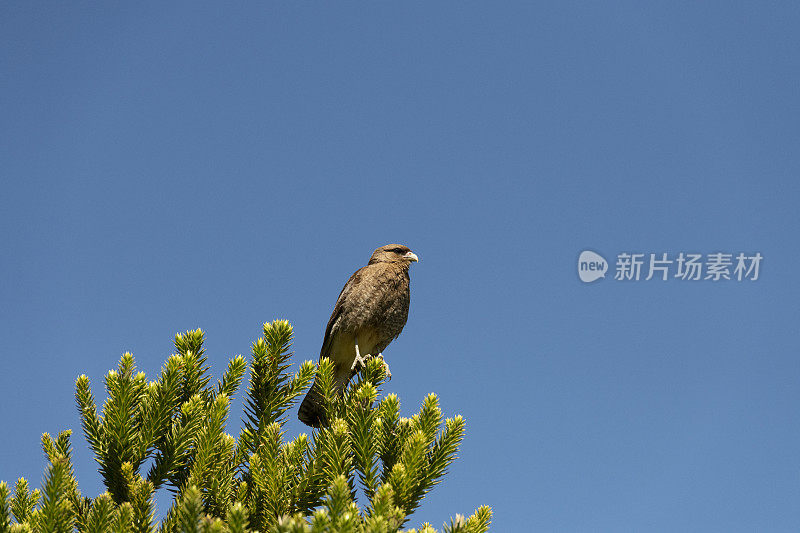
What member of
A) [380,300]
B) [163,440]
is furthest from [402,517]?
[380,300]

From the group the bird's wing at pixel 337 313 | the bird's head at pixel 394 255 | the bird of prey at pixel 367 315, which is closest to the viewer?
the bird of prey at pixel 367 315

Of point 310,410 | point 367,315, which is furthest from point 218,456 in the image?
point 367,315

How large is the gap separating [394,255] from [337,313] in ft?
4.11

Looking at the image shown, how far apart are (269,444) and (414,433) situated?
34.1 inches

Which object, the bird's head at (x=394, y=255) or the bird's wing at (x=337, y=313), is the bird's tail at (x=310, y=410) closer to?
the bird's wing at (x=337, y=313)

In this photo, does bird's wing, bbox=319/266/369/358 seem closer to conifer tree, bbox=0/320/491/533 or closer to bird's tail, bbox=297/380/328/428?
bird's tail, bbox=297/380/328/428

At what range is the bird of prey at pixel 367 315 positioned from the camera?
8.26m

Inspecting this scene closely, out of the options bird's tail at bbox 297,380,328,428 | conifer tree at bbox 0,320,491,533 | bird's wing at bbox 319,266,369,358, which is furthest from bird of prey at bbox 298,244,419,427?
conifer tree at bbox 0,320,491,533

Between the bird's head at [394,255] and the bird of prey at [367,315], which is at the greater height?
the bird's head at [394,255]

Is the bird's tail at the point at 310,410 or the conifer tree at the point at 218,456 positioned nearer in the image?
the conifer tree at the point at 218,456

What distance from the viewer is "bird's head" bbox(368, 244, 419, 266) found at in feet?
29.7

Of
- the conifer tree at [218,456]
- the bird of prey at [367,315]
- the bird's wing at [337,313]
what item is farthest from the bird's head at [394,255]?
the conifer tree at [218,456]

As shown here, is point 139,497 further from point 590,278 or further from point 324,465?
point 590,278

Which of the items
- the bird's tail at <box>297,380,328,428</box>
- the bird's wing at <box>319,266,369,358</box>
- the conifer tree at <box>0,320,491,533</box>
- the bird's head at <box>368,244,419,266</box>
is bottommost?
the conifer tree at <box>0,320,491,533</box>
